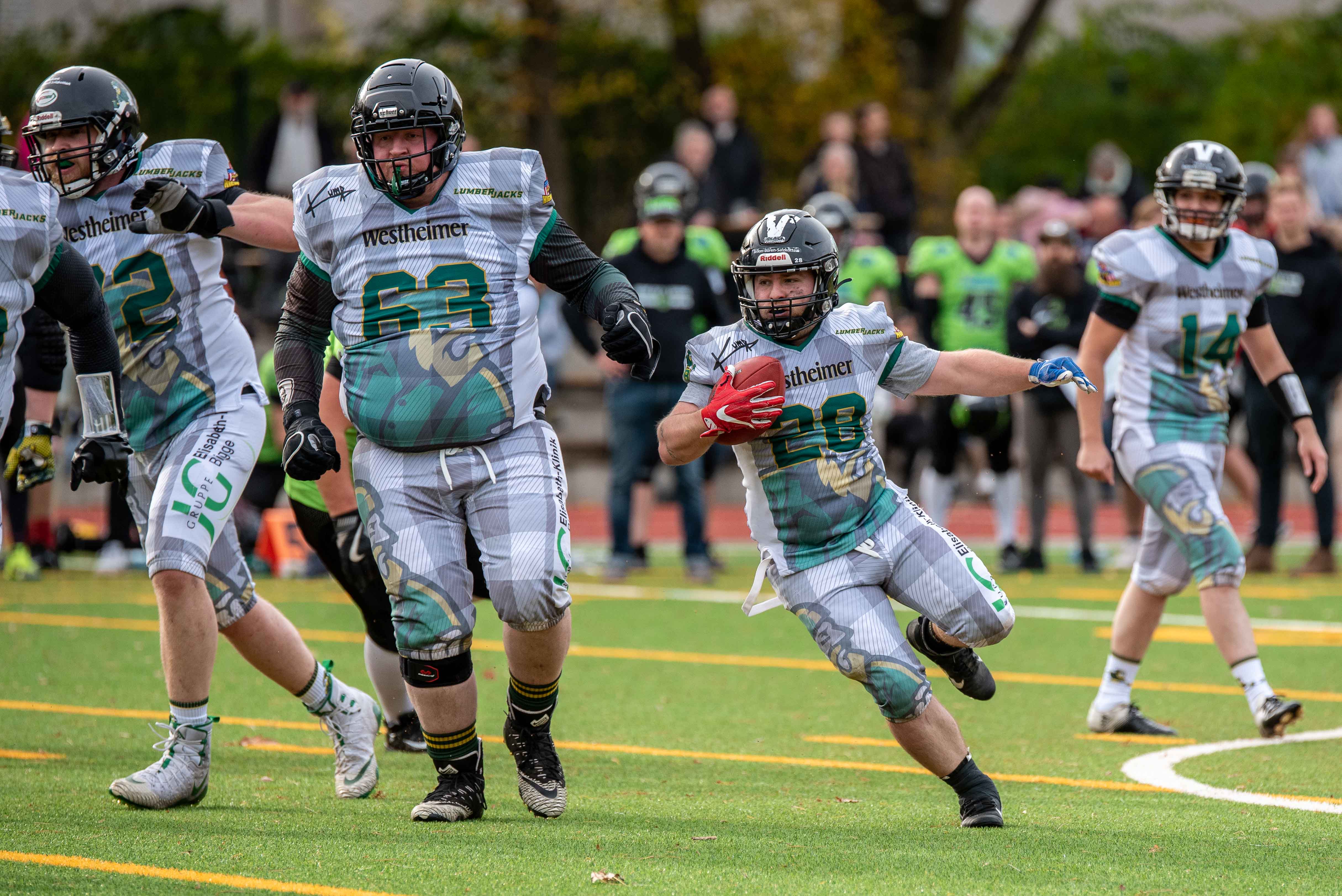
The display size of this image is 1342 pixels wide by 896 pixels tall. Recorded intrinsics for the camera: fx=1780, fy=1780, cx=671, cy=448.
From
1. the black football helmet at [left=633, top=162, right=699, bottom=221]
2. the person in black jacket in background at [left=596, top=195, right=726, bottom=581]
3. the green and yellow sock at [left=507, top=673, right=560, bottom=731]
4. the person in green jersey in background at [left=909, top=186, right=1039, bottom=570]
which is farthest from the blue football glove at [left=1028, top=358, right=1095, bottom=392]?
the person in green jersey in background at [left=909, top=186, right=1039, bottom=570]

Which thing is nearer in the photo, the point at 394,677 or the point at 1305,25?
the point at 394,677

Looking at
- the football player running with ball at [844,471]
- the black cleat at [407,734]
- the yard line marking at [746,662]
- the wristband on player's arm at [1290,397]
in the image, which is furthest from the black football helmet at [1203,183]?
the black cleat at [407,734]

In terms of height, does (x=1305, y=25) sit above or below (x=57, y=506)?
above

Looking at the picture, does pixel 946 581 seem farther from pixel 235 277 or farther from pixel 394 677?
pixel 235 277

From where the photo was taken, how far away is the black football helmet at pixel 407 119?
4988mm

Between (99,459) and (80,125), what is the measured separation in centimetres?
103

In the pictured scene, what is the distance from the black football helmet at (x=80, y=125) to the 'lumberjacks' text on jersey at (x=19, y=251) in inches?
6.4

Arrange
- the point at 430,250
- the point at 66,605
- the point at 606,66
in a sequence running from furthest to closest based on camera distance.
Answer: the point at 606,66 < the point at 66,605 < the point at 430,250

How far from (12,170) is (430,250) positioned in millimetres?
1308

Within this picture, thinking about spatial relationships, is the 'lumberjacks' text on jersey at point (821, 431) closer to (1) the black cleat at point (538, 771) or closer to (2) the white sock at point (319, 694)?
(1) the black cleat at point (538, 771)

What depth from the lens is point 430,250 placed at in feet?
16.5

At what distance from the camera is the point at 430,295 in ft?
16.5

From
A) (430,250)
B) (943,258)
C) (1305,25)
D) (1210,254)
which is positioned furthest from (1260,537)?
(1305,25)

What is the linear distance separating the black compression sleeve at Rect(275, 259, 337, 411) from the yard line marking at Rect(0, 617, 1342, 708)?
7.11ft
